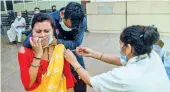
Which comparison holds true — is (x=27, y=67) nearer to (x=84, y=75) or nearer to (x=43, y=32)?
(x=43, y=32)

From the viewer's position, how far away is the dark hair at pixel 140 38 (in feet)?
4.62

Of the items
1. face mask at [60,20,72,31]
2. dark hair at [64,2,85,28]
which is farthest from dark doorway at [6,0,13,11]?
dark hair at [64,2,85,28]

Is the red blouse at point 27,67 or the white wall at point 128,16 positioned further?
the white wall at point 128,16

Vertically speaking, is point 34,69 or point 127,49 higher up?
point 127,49

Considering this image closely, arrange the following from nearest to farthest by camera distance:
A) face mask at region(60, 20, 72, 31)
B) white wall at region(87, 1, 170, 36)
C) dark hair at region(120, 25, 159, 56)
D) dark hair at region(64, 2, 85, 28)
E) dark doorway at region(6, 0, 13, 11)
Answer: dark hair at region(120, 25, 159, 56)
dark hair at region(64, 2, 85, 28)
face mask at region(60, 20, 72, 31)
white wall at region(87, 1, 170, 36)
dark doorway at region(6, 0, 13, 11)

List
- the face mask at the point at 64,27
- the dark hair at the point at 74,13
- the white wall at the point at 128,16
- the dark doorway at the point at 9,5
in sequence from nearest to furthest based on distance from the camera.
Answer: the dark hair at the point at 74,13, the face mask at the point at 64,27, the white wall at the point at 128,16, the dark doorway at the point at 9,5

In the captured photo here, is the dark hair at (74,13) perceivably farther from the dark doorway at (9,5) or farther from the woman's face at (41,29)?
Result: the dark doorway at (9,5)

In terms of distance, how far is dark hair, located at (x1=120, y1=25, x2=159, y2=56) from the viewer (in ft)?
4.62

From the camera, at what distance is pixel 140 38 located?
141 cm

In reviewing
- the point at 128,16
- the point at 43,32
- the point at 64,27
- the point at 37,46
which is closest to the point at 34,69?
the point at 37,46

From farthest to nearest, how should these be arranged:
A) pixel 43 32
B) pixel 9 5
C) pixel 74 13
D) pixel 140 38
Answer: pixel 9 5 < pixel 74 13 < pixel 43 32 < pixel 140 38

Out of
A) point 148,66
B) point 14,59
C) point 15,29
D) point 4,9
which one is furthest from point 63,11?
point 4,9

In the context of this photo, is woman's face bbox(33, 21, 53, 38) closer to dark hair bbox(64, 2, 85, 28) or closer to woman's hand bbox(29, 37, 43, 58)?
woman's hand bbox(29, 37, 43, 58)

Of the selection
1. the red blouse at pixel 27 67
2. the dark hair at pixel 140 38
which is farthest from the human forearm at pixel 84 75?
the dark hair at pixel 140 38
